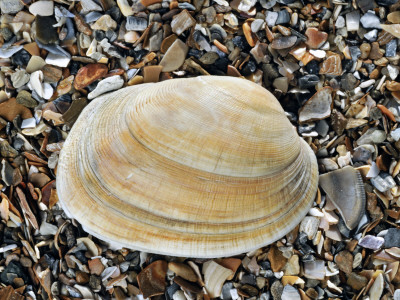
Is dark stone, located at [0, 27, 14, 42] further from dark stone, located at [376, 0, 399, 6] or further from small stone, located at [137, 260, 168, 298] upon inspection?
dark stone, located at [376, 0, 399, 6]

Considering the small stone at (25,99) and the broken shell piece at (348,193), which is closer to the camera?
the broken shell piece at (348,193)

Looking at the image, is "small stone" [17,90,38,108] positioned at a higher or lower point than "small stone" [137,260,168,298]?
higher

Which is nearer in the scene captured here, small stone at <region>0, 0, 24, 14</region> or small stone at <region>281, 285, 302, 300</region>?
small stone at <region>281, 285, 302, 300</region>

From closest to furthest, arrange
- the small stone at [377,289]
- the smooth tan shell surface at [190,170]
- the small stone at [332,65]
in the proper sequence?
the smooth tan shell surface at [190,170] < the small stone at [377,289] < the small stone at [332,65]

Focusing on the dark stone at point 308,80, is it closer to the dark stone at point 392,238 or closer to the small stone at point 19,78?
the dark stone at point 392,238


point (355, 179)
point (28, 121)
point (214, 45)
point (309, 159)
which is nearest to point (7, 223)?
point (28, 121)

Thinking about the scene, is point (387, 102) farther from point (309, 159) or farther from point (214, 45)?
point (214, 45)

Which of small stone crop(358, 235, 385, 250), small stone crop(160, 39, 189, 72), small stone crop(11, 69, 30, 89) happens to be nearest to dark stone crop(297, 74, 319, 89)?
small stone crop(160, 39, 189, 72)

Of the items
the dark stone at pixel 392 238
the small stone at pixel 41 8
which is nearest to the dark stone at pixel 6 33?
the small stone at pixel 41 8
